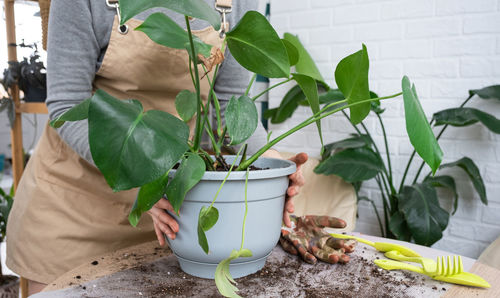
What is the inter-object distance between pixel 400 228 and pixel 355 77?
3.87 feet

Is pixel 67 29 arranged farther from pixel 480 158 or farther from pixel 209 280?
pixel 480 158

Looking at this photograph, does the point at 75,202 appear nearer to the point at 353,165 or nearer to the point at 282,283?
the point at 282,283

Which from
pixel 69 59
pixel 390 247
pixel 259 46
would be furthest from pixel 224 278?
pixel 69 59

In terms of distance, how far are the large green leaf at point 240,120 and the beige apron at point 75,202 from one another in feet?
1.61

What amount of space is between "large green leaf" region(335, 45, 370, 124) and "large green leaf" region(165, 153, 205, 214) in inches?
10.2

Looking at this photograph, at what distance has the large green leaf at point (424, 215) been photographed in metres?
1.52

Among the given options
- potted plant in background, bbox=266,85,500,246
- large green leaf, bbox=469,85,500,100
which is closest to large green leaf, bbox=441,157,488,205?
potted plant in background, bbox=266,85,500,246

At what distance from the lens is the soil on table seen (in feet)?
2.06

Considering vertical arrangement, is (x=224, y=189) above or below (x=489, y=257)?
above

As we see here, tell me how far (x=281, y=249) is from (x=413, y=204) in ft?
3.02

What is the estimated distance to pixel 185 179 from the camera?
21.4 inches

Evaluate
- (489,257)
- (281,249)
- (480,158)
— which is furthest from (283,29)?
(281,249)

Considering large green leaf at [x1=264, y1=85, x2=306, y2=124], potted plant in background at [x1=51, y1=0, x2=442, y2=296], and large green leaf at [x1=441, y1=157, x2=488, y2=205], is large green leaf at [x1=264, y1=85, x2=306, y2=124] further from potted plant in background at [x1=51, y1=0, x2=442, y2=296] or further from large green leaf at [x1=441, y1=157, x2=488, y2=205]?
potted plant in background at [x1=51, y1=0, x2=442, y2=296]

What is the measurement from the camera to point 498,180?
1.70m
